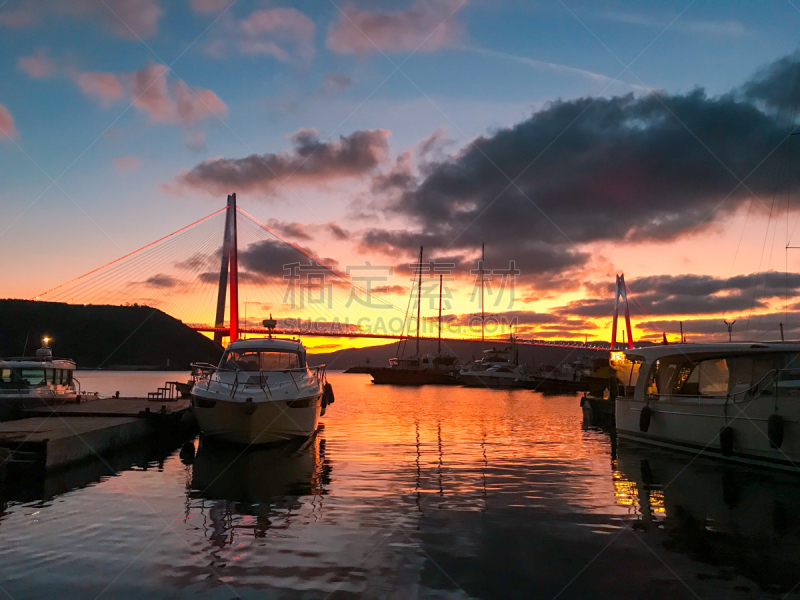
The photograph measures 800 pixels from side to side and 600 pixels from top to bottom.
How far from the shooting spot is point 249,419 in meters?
18.3

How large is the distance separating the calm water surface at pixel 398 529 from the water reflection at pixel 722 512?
43 millimetres

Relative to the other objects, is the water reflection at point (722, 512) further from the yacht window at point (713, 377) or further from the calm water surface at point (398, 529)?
the yacht window at point (713, 377)

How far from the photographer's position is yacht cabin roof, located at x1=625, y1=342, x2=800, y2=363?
57.9 ft

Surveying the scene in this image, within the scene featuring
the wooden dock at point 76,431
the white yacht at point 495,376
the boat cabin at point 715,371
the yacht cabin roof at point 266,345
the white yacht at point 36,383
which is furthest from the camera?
the white yacht at point 495,376

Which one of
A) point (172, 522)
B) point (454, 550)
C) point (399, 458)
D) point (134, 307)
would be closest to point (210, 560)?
point (172, 522)

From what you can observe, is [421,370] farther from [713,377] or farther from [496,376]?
[713,377]

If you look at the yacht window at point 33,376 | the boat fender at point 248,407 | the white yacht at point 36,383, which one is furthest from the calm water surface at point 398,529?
the yacht window at point 33,376

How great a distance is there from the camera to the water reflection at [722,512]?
8466 millimetres

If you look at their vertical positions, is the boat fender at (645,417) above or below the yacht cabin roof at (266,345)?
below

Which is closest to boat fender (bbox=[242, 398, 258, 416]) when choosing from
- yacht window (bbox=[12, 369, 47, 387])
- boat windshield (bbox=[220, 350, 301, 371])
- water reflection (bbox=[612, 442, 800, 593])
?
boat windshield (bbox=[220, 350, 301, 371])

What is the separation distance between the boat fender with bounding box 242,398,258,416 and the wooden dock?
364cm

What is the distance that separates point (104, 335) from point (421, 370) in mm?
90366

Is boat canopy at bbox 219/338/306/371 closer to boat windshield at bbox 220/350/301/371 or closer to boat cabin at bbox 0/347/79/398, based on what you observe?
boat windshield at bbox 220/350/301/371

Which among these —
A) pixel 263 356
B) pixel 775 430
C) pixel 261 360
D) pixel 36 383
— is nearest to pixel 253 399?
pixel 261 360
